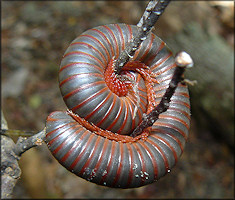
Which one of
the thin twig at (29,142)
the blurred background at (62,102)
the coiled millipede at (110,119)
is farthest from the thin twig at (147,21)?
the blurred background at (62,102)

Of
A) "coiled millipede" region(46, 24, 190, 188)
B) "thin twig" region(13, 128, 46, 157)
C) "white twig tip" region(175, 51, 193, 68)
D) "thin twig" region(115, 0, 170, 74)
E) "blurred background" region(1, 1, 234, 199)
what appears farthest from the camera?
"blurred background" region(1, 1, 234, 199)

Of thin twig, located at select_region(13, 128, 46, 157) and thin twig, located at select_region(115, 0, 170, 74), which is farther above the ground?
thin twig, located at select_region(115, 0, 170, 74)

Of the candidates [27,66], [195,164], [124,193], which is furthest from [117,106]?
[27,66]

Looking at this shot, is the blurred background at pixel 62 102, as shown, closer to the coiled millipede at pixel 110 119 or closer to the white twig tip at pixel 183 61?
the coiled millipede at pixel 110 119

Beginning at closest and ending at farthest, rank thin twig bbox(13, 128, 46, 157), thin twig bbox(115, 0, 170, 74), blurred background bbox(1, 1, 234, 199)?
thin twig bbox(115, 0, 170, 74), thin twig bbox(13, 128, 46, 157), blurred background bbox(1, 1, 234, 199)

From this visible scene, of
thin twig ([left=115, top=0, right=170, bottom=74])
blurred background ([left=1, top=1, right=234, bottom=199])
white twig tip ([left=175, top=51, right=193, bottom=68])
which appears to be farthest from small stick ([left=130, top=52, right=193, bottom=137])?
blurred background ([left=1, top=1, right=234, bottom=199])

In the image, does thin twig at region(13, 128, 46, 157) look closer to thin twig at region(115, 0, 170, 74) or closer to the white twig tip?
thin twig at region(115, 0, 170, 74)
